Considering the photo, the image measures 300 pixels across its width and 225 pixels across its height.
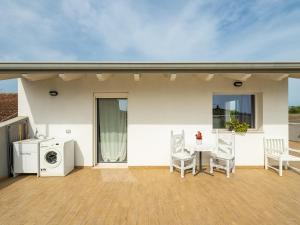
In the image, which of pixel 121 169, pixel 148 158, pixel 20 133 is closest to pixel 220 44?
pixel 148 158

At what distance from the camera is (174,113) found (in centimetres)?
513

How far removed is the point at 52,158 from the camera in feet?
14.7

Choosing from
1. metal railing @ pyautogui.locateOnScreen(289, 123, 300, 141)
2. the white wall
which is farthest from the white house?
metal railing @ pyautogui.locateOnScreen(289, 123, 300, 141)

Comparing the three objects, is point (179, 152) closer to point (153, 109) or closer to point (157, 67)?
point (153, 109)

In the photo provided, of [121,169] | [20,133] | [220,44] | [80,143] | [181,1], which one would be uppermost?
[181,1]

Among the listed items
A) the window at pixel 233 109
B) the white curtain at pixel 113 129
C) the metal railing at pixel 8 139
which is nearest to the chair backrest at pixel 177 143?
the window at pixel 233 109

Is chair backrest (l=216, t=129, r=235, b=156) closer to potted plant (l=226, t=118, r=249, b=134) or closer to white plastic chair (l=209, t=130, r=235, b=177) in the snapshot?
white plastic chair (l=209, t=130, r=235, b=177)

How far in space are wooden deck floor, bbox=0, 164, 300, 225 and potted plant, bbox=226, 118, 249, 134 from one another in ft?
3.70

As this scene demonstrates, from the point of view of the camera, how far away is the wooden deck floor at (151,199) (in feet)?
8.59

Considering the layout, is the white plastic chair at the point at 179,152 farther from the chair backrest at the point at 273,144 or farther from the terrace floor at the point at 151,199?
the chair backrest at the point at 273,144

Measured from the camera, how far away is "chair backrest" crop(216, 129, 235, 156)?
4.53 meters

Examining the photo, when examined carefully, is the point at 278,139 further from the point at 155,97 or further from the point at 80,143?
the point at 80,143

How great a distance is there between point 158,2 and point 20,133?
5950mm

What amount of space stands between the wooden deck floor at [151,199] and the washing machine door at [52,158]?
1.05 ft
